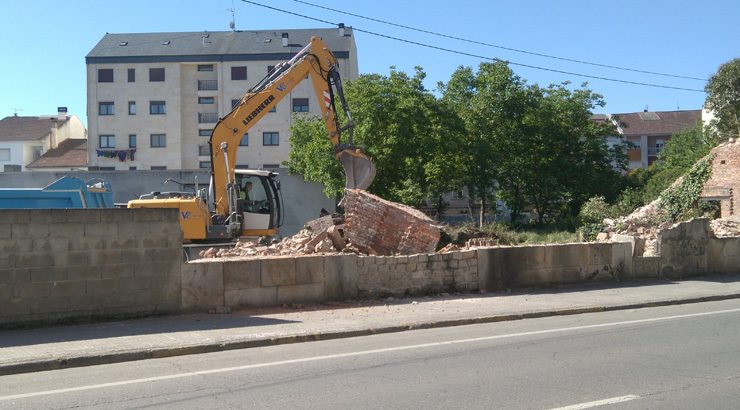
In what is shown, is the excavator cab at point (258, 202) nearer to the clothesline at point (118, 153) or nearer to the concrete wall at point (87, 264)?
the concrete wall at point (87, 264)

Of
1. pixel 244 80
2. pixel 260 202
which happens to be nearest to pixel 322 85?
pixel 260 202

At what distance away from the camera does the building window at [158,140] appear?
6262cm

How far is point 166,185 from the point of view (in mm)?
33875

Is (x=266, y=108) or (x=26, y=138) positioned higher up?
(x=26, y=138)

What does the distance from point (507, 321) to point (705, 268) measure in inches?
364

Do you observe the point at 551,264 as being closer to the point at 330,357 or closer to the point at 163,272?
the point at 330,357

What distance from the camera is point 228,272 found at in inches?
486

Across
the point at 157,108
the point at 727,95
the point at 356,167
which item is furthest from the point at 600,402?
the point at 157,108

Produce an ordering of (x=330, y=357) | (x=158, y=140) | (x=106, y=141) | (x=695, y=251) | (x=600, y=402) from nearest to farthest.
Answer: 1. (x=600, y=402)
2. (x=330, y=357)
3. (x=695, y=251)
4. (x=106, y=141)
5. (x=158, y=140)

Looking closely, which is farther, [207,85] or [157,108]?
[207,85]

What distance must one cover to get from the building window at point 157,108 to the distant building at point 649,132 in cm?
4439

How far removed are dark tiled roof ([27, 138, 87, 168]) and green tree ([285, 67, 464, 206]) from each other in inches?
1477

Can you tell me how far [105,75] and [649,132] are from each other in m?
55.8

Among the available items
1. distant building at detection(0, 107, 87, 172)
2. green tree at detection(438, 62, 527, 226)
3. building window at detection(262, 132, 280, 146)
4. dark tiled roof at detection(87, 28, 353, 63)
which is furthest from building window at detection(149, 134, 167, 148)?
green tree at detection(438, 62, 527, 226)
